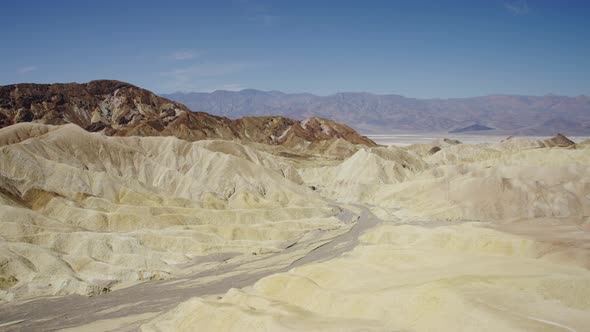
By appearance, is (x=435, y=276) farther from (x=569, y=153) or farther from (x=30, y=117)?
(x=30, y=117)

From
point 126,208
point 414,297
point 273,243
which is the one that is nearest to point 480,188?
point 273,243

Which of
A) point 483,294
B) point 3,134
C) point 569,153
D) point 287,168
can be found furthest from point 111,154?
point 569,153

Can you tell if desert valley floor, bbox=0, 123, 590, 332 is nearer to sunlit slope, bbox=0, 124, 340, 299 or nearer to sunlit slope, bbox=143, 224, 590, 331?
sunlit slope, bbox=143, 224, 590, 331

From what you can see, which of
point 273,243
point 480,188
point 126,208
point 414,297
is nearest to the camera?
A: point 414,297

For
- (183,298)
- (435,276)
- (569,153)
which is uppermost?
(569,153)

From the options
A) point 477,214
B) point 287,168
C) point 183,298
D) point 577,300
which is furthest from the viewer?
point 287,168

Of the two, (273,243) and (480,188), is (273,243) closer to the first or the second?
(273,243)

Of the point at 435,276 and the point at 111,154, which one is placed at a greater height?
the point at 111,154
